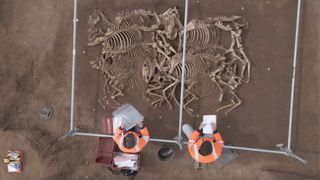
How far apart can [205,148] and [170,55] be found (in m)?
2.07

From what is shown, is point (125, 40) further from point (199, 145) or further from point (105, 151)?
point (199, 145)

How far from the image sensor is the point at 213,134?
21.4 feet

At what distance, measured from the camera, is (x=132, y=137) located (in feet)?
21.4

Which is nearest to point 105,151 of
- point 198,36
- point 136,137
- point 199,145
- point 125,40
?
point 136,137

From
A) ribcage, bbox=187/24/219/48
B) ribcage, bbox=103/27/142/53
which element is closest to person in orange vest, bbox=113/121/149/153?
ribcage, bbox=103/27/142/53

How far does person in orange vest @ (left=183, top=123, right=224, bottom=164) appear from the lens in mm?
6250

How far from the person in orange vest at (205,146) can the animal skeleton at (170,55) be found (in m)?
0.97

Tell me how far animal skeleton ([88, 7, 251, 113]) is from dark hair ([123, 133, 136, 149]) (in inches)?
46.1

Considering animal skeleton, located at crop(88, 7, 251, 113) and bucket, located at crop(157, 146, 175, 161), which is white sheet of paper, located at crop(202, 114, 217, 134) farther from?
bucket, located at crop(157, 146, 175, 161)

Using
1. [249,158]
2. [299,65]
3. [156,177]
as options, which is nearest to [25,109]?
[156,177]

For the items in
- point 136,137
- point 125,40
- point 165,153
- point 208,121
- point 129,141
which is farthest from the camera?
point 165,153

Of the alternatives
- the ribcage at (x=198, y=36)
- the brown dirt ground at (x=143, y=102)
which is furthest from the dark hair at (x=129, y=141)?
the ribcage at (x=198, y=36)

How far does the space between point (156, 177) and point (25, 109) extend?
3118 millimetres

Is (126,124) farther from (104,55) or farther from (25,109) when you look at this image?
(25,109)
